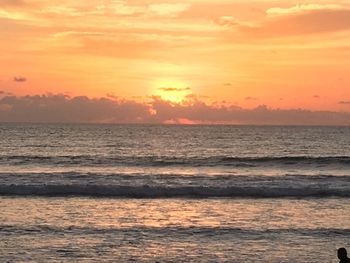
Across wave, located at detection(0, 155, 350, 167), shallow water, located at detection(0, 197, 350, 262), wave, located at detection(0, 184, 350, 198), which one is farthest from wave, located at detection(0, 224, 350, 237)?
wave, located at detection(0, 155, 350, 167)

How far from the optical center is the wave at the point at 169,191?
2606 cm

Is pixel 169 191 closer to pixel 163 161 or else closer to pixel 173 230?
pixel 173 230

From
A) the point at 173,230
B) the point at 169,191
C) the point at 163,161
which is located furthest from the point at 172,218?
the point at 163,161

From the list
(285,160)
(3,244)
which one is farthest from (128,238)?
(285,160)

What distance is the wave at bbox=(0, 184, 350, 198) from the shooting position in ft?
85.5

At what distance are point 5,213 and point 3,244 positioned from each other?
506 centimetres

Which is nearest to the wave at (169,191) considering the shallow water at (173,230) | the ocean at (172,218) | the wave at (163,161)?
the ocean at (172,218)

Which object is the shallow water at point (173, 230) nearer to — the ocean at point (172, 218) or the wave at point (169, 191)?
the ocean at point (172, 218)

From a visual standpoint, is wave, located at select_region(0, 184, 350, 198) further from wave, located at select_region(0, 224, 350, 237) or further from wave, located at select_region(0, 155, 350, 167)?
wave, located at select_region(0, 155, 350, 167)

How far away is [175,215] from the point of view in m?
20.2

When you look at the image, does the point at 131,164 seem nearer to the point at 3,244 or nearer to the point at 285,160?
the point at 285,160

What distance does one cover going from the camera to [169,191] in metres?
27.5

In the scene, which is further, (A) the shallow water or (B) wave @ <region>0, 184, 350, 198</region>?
(B) wave @ <region>0, 184, 350, 198</region>

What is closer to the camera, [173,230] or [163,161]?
[173,230]
